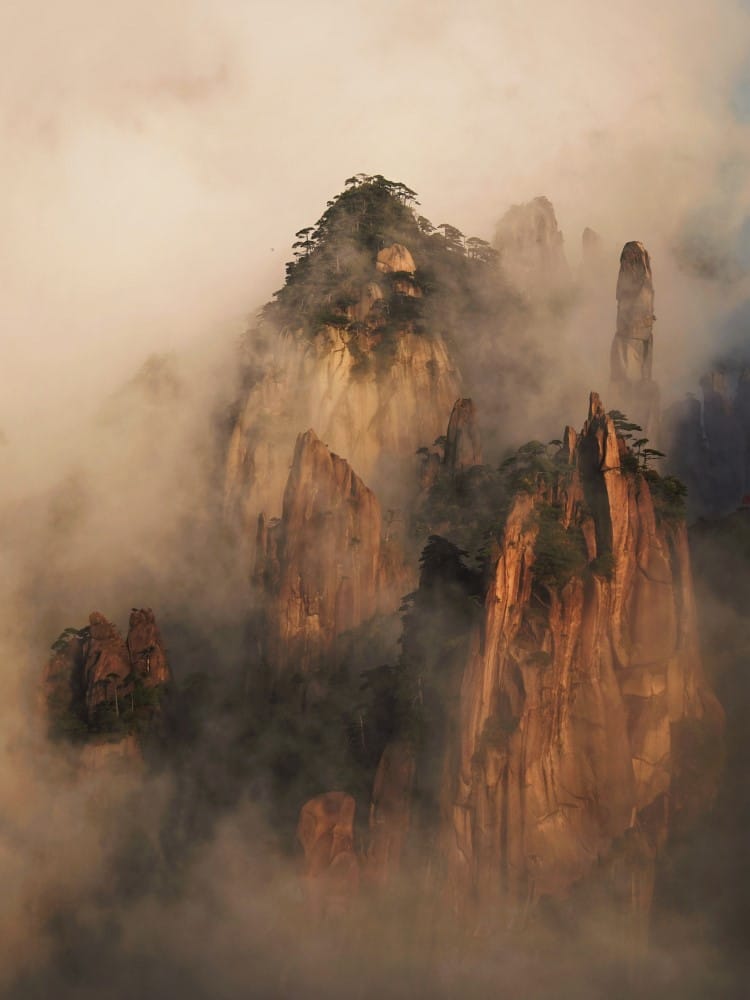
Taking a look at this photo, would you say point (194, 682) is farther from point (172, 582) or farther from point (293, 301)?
point (293, 301)

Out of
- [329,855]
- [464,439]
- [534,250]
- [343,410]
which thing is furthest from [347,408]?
[329,855]

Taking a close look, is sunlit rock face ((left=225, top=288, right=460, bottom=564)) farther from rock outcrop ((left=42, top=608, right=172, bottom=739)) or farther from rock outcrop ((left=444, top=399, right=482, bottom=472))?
rock outcrop ((left=42, top=608, right=172, bottom=739))

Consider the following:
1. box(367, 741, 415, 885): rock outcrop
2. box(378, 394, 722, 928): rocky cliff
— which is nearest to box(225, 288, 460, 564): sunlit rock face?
box(378, 394, 722, 928): rocky cliff

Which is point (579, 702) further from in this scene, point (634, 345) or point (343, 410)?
point (343, 410)

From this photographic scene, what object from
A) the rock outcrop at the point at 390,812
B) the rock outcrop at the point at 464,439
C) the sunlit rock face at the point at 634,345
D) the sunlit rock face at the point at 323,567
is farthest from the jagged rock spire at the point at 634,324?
the rock outcrop at the point at 390,812

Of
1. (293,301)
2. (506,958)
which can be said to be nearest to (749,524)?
(506,958)

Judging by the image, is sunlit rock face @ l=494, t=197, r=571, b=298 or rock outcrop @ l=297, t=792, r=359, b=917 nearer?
rock outcrop @ l=297, t=792, r=359, b=917

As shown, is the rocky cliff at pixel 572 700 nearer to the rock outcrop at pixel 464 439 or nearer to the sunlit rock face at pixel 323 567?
the sunlit rock face at pixel 323 567
